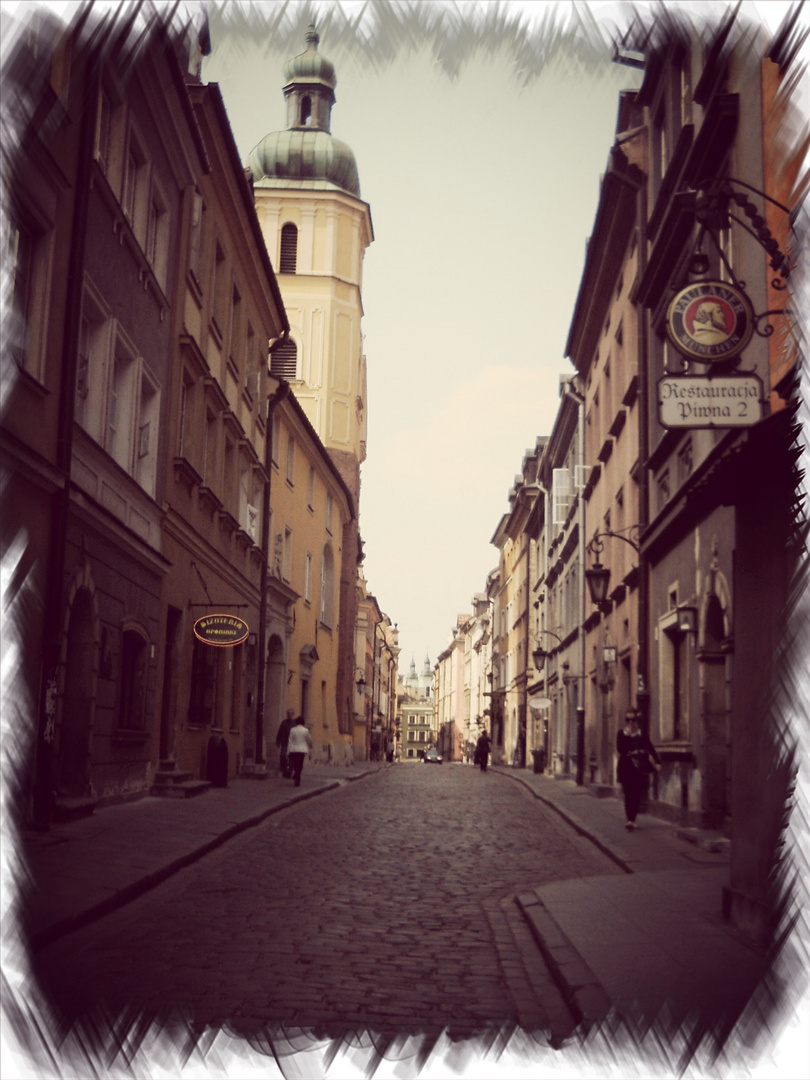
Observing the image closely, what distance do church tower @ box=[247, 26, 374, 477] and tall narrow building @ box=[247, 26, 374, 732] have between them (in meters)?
0.04

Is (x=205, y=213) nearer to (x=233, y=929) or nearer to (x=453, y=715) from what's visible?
(x=233, y=929)

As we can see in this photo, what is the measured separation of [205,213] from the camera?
2278 cm

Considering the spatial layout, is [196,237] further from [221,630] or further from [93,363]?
[93,363]

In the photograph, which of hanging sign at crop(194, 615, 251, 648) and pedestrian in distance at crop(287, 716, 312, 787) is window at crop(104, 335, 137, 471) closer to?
hanging sign at crop(194, 615, 251, 648)

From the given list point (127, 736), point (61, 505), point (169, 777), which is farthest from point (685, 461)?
point (61, 505)

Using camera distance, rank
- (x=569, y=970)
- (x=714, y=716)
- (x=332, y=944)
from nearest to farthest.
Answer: (x=569, y=970) < (x=332, y=944) < (x=714, y=716)

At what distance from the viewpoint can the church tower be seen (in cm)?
4825

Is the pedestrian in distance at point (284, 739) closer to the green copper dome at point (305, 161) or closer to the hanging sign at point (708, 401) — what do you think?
the hanging sign at point (708, 401)

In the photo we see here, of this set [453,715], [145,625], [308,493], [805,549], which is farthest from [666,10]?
[453,715]

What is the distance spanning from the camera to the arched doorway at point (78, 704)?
50.3 ft

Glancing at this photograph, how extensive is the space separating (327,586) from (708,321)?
36.9 metres

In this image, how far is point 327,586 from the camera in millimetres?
47094

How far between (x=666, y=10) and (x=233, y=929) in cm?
638

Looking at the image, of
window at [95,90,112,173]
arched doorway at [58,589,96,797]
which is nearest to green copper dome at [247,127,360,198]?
window at [95,90,112,173]
